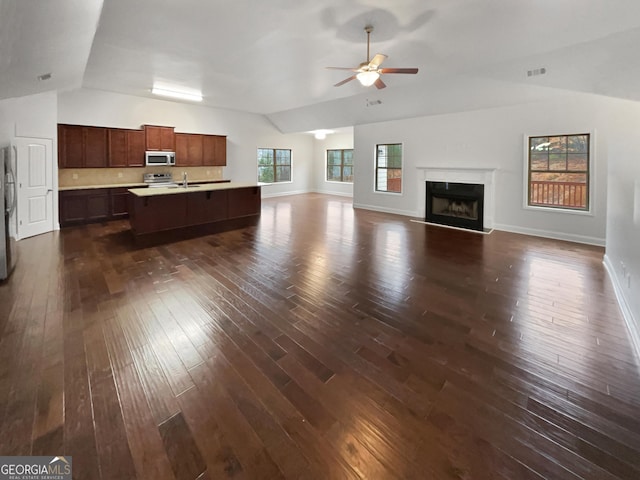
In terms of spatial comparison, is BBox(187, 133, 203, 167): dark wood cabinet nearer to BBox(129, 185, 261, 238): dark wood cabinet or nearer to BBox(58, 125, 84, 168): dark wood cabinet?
BBox(129, 185, 261, 238): dark wood cabinet

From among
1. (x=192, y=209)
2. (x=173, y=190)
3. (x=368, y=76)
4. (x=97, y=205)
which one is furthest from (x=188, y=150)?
(x=368, y=76)

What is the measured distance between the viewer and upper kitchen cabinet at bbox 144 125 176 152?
8.26 m

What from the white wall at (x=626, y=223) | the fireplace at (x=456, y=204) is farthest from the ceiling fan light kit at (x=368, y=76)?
the fireplace at (x=456, y=204)

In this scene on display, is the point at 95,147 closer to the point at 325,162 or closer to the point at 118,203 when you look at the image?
the point at 118,203

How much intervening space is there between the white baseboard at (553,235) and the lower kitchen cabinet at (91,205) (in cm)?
895

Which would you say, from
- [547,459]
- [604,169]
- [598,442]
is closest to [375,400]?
[547,459]

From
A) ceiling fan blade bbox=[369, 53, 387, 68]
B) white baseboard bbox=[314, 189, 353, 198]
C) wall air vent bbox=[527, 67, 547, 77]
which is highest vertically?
wall air vent bbox=[527, 67, 547, 77]

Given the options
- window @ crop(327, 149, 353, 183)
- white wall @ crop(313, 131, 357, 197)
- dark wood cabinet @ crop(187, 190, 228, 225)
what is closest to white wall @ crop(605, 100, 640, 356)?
dark wood cabinet @ crop(187, 190, 228, 225)

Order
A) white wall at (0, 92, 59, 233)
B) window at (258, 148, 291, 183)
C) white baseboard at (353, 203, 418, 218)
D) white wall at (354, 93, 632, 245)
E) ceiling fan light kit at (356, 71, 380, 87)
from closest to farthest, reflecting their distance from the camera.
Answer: ceiling fan light kit at (356, 71, 380, 87) < white wall at (0, 92, 59, 233) < white wall at (354, 93, 632, 245) < white baseboard at (353, 203, 418, 218) < window at (258, 148, 291, 183)

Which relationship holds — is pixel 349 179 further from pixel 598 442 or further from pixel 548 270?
pixel 598 442

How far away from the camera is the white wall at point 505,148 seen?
5652 mm

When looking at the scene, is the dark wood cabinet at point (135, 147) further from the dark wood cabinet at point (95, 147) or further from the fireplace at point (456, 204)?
the fireplace at point (456, 204)

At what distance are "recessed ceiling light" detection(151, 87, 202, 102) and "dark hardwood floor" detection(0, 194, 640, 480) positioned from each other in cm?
475

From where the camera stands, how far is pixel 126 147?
26.0ft
